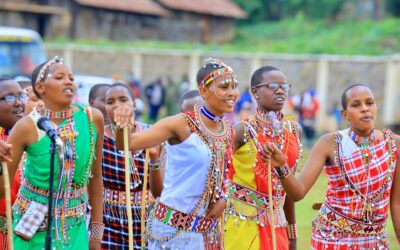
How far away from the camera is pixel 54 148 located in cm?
532

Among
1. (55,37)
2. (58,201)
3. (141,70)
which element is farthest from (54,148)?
(55,37)

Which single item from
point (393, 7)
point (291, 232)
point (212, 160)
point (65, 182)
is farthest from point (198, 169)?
point (393, 7)

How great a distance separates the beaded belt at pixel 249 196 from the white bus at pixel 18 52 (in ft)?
65.7

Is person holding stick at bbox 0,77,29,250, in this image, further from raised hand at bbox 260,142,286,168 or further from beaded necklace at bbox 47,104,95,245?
raised hand at bbox 260,142,286,168

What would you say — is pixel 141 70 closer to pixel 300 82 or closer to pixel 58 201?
pixel 300 82

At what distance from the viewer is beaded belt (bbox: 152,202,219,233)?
20.2 feet

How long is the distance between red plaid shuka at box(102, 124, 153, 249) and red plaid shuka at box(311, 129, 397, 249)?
1.74m

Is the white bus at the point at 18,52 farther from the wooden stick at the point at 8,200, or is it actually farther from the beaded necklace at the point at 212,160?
the wooden stick at the point at 8,200

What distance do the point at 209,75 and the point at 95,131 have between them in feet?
2.84

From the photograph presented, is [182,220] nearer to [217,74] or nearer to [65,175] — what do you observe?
[65,175]

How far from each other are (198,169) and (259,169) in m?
1.31

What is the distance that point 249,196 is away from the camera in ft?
24.2

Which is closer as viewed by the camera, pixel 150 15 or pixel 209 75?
pixel 209 75

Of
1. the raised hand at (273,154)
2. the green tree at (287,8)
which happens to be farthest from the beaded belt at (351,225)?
the green tree at (287,8)
